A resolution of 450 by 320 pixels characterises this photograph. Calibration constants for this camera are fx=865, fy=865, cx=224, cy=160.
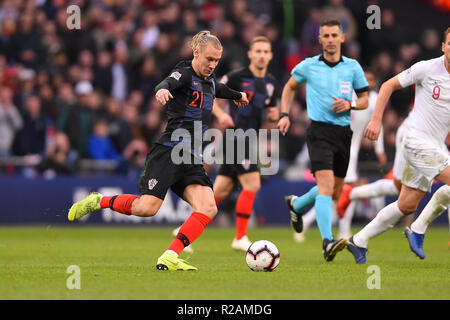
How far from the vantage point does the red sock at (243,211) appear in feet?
39.0

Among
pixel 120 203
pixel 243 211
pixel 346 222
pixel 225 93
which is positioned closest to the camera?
pixel 120 203

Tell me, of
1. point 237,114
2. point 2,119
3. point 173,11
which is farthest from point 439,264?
point 173,11

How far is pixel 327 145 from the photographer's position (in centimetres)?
1003

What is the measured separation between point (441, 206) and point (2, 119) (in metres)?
10.7

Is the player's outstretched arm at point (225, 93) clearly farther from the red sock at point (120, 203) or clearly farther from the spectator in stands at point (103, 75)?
the spectator in stands at point (103, 75)

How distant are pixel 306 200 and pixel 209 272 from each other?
265 centimetres

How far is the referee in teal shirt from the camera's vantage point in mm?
9945

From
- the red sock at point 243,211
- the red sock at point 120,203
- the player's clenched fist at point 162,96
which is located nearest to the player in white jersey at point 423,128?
the player's clenched fist at point 162,96

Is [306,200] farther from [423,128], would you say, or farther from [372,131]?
[372,131]

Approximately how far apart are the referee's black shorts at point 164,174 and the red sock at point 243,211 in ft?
10.9

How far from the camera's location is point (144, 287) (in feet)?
22.9

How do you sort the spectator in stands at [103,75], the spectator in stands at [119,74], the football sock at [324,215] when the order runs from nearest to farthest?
the football sock at [324,215]
the spectator in stands at [103,75]
the spectator in stands at [119,74]

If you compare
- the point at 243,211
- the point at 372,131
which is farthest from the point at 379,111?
the point at 243,211
